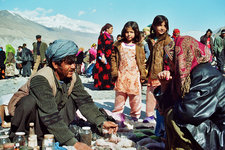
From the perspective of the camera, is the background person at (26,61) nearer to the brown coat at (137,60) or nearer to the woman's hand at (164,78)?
the brown coat at (137,60)

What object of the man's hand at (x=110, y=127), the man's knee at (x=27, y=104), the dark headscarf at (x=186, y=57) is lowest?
the man's hand at (x=110, y=127)

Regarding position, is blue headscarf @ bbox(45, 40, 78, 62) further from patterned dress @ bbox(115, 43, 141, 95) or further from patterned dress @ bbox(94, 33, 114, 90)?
patterned dress @ bbox(94, 33, 114, 90)

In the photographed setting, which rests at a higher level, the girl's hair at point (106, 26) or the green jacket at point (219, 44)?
the girl's hair at point (106, 26)

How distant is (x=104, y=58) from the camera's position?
7391 mm

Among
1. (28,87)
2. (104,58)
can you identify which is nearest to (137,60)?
(28,87)

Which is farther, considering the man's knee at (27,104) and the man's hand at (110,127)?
the man's hand at (110,127)

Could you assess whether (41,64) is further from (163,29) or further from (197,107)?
(197,107)

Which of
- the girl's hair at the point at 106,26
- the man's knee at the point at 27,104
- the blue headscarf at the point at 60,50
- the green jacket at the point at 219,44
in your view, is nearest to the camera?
the man's knee at the point at 27,104

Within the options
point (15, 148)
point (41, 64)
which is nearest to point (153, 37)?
point (15, 148)

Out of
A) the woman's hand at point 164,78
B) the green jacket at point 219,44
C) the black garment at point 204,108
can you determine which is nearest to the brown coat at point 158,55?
the woman's hand at point 164,78

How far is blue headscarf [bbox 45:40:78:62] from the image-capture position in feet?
9.21

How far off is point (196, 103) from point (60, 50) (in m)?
1.47

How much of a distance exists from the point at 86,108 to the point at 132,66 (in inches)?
56.5

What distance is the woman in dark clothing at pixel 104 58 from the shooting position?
712cm
